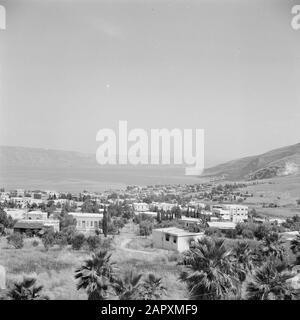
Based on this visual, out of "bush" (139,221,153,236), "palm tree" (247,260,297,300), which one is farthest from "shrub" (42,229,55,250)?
"palm tree" (247,260,297,300)

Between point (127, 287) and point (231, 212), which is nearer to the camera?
point (127, 287)

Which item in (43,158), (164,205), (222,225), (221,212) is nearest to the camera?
(43,158)

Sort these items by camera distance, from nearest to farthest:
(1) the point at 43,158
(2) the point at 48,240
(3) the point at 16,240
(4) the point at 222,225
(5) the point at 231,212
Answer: (3) the point at 16,240
(2) the point at 48,240
(1) the point at 43,158
(4) the point at 222,225
(5) the point at 231,212

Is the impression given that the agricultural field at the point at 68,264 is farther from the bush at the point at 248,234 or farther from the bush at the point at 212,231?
the bush at the point at 248,234

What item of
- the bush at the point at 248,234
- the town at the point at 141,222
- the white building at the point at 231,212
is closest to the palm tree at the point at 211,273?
the town at the point at 141,222

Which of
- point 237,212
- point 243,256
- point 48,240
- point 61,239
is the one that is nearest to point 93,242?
point 61,239

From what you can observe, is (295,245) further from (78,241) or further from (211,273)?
(78,241)

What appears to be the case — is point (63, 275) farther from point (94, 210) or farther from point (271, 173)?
point (271, 173)
